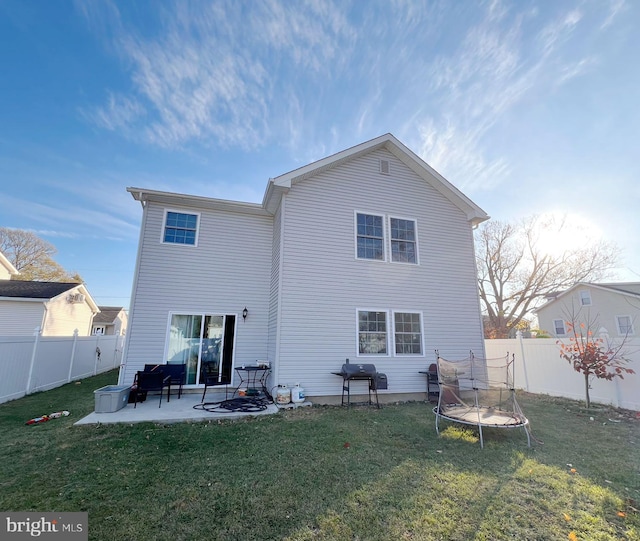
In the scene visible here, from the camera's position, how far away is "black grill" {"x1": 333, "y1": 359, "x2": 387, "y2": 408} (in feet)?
23.3

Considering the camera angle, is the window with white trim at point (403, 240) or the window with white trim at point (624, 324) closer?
the window with white trim at point (403, 240)

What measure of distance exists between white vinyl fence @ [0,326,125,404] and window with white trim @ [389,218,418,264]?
10.5m

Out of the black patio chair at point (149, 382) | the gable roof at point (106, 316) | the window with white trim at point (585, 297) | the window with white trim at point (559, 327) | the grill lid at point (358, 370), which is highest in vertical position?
the window with white trim at point (585, 297)

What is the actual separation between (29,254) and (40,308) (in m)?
18.1

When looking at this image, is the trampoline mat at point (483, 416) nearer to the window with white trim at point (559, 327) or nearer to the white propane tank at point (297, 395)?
the white propane tank at point (297, 395)

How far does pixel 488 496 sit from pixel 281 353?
16.4 feet

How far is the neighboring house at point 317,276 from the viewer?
7707mm

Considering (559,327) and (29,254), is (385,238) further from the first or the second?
(29,254)

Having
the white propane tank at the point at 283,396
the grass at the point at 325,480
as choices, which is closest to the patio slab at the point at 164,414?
the white propane tank at the point at 283,396

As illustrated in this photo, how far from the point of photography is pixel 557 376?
339 inches

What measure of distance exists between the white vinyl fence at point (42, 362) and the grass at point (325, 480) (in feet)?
7.40

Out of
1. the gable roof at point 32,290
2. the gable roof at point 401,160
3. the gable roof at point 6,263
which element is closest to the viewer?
the gable roof at point 401,160

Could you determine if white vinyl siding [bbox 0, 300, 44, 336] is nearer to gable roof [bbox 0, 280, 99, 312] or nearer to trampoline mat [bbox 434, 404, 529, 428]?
gable roof [bbox 0, 280, 99, 312]

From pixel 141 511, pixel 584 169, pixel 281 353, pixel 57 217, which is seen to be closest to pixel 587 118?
pixel 584 169
